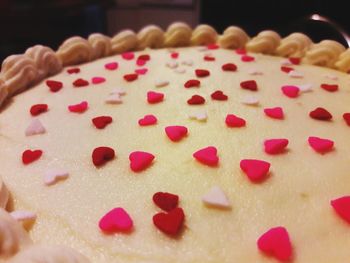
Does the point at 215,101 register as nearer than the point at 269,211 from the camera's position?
No

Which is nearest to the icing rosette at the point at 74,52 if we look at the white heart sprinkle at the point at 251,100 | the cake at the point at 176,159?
the cake at the point at 176,159

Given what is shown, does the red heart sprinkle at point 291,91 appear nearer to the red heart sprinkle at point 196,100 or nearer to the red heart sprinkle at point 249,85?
the red heart sprinkle at point 249,85

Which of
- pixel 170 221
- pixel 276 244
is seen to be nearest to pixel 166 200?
pixel 170 221

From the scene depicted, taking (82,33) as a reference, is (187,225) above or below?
above

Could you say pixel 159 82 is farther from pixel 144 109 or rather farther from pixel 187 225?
pixel 187 225

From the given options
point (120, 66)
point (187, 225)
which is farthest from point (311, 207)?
point (120, 66)

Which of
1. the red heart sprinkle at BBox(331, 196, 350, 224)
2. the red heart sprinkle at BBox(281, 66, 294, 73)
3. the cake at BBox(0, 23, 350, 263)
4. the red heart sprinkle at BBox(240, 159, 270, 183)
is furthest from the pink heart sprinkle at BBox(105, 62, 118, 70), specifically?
the red heart sprinkle at BBox(331, 196, 350, 224)
